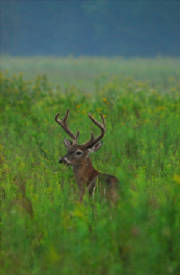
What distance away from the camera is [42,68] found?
129 ft

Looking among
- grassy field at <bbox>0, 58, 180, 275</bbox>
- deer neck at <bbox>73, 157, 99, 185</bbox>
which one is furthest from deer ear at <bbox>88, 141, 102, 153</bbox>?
grassy field at <bbox>0, 58, 180, 275</bbox>

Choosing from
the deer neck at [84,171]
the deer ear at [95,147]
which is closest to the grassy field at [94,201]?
the deer neck at [84,171]

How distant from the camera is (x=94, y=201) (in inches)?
203

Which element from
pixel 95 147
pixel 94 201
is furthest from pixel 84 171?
pixel 94 201

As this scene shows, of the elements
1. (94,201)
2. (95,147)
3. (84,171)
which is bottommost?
(94,201)

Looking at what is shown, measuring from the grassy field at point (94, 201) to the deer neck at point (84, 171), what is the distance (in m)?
0.17

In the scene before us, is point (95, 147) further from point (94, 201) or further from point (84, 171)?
point (94, 201)

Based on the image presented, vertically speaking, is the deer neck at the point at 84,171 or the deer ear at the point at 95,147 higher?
the deer ear at the point at 95,147

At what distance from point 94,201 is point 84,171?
115 cm

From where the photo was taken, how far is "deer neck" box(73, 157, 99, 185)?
20.4 feet

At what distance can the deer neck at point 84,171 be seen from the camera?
6227 mm

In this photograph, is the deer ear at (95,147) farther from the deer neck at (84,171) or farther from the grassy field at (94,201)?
the grassy field at (94,201)

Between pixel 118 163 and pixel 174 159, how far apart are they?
0.92m

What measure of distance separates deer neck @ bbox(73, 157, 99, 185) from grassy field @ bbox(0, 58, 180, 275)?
0.17 meters
